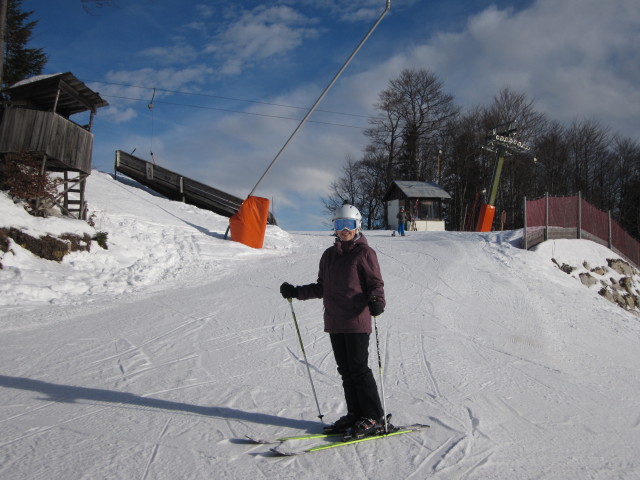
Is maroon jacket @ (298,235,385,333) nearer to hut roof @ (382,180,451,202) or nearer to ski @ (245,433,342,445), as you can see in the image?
ski @ (245,433,342,445)

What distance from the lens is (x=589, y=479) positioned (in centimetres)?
294

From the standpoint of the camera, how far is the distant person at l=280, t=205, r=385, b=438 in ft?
11.4

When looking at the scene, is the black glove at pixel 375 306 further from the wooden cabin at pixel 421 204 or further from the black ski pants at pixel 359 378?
the wooden cabin at pixel 421 204

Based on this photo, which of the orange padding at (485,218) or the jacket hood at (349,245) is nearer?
the jacket hood at (349,245)

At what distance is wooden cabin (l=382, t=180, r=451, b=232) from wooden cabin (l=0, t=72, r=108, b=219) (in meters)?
20.2

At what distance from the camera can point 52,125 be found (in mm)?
12789

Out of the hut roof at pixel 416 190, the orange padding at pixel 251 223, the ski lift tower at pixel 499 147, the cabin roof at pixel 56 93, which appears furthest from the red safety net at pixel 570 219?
the cabin roof at pixel 56 93

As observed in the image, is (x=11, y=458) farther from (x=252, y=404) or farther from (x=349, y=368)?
(x=349, y=368)

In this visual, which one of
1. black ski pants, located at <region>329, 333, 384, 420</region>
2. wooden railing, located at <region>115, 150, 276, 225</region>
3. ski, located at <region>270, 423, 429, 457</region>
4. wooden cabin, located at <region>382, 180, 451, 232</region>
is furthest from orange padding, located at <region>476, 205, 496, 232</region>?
black ski pants, located at <region>329, 333, 384, 420</region>

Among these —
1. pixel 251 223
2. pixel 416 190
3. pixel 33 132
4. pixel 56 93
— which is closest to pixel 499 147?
pixel 416 190

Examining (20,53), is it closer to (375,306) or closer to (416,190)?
(416,190)

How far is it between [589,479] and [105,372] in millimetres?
4635

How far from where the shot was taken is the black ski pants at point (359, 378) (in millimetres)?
3467

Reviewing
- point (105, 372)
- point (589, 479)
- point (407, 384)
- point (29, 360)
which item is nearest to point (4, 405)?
point (105, 372)
